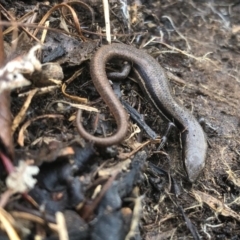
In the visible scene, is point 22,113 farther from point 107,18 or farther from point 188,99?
point 188,99

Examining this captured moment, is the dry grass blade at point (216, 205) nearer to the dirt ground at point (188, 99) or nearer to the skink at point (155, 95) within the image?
the dirt ground at point (188, 99)

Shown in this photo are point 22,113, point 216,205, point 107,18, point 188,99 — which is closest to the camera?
point 22,113

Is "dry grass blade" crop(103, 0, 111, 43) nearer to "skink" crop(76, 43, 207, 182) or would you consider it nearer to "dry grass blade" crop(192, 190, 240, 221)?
"skink" crop(76, 43, 207, 182)

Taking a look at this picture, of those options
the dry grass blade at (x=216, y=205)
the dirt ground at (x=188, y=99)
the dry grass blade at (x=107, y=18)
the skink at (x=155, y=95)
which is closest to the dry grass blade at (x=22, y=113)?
the dirt ground at (x=188, y=99)

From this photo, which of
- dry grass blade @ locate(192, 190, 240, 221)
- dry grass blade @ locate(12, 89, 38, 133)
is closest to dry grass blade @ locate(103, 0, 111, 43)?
dry grass blade @ locate(12, 89, 38, 133)

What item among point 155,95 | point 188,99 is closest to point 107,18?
point 155,95
